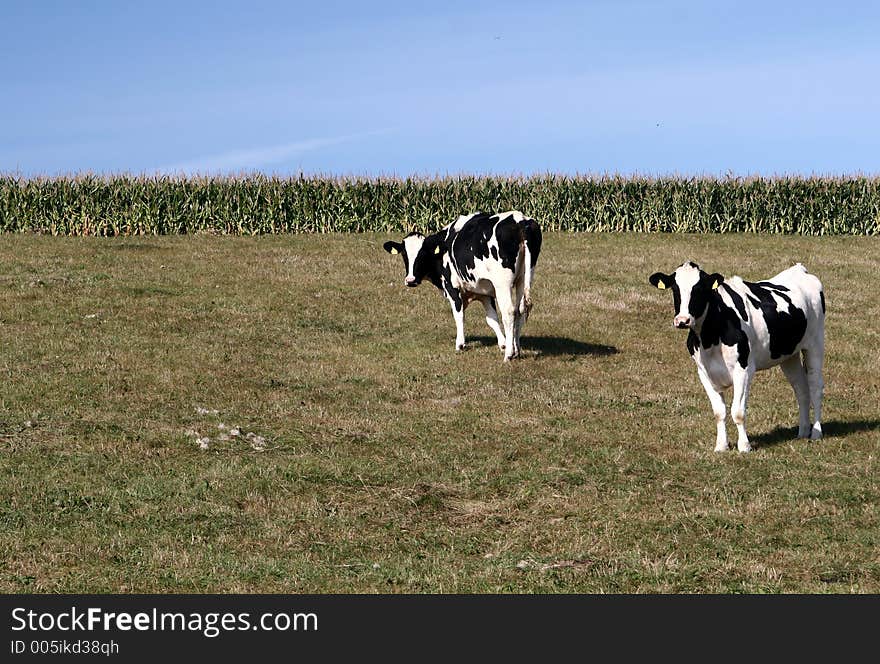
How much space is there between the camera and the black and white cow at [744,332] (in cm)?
1595

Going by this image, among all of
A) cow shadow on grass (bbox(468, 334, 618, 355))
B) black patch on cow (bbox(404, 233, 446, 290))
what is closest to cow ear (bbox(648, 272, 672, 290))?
A: cow shadow on grass (bbox(468, 334, 618, 355))

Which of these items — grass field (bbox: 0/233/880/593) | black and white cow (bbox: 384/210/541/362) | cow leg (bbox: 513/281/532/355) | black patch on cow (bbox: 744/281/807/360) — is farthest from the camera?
cow leg (bbox: 513/281/532/355)

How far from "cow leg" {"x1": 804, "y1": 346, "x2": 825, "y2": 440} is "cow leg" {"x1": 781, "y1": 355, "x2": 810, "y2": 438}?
0.37ft

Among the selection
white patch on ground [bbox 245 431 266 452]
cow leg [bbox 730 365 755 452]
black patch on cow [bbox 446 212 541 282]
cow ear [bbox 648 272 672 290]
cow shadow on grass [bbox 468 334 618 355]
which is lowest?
white patch on ground [bbox 245 431 266 452]

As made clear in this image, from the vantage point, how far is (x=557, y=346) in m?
26.4

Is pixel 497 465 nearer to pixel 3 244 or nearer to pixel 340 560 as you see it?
pixel 340 560

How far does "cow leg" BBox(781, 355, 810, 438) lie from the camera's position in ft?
58.1

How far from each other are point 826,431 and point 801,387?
114 centimetres

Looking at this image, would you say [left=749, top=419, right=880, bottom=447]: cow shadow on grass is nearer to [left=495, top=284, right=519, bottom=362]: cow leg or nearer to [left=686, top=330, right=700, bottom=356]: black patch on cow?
[left=686, top=330, right=700, bottom=356]: black patch on cow

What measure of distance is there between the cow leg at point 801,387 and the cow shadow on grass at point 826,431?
0.25 m

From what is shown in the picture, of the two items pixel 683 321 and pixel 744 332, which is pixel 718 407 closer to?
pixel 744 332

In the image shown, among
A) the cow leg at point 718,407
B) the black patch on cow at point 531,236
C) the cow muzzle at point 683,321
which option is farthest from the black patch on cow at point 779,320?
the black patch on cow at point 531,236

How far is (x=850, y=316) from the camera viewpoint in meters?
32.0

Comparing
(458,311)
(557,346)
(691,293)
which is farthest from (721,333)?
(557,346)
